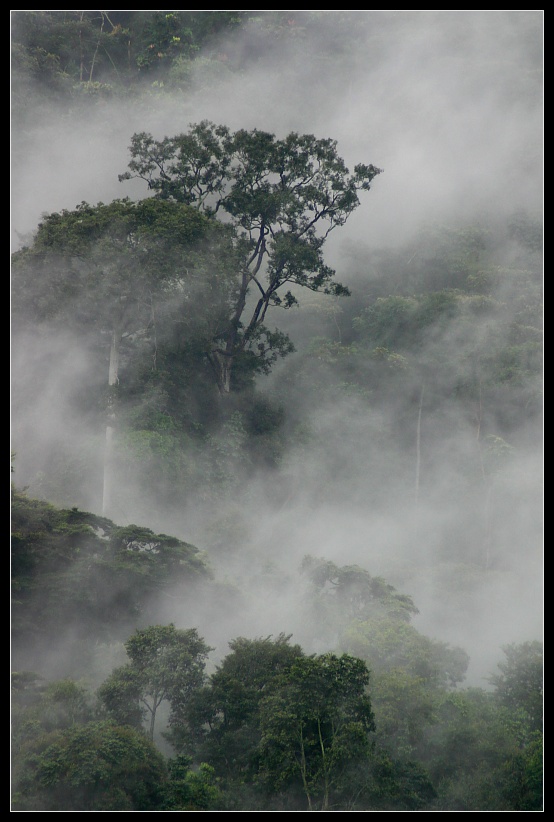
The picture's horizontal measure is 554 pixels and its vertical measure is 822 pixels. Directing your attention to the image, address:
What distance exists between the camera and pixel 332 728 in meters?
14.0

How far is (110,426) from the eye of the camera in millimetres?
21969

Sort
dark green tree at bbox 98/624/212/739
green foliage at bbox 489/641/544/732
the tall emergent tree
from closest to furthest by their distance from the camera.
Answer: dark green tree at bbox 98/624/212/739 → green foliage at bbox 489/641/544/732 → the tall emergent tree

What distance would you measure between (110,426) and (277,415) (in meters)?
5.36

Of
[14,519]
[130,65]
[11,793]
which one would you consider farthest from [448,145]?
[11,793]

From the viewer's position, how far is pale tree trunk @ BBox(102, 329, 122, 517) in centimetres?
2108

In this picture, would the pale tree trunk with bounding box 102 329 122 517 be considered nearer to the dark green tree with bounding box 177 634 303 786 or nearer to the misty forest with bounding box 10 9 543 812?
the misty forest with bounding box 10 9 543 812

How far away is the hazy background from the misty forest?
10 centimetres

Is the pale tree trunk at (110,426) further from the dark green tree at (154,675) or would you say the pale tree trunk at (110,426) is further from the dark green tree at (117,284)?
the dark green tree at (154,675)

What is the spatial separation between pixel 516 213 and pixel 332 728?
25049 mm

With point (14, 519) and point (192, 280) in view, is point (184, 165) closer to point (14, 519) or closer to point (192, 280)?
point (192, 280)

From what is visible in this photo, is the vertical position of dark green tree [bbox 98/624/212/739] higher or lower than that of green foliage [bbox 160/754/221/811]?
higher

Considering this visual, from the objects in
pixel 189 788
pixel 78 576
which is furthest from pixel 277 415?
pixel 189 788

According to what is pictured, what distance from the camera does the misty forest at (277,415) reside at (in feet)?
48.2

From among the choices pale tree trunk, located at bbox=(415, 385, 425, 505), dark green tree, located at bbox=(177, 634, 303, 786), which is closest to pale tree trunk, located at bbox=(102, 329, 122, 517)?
dark green tree, located at bbox=(177, 634, 303, 786)
